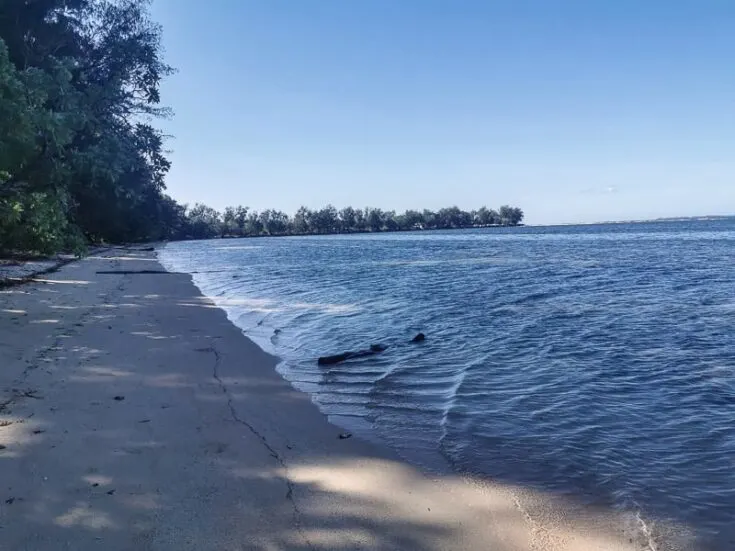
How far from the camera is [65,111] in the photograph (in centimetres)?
1366

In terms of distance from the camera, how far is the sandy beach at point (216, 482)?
404 cm

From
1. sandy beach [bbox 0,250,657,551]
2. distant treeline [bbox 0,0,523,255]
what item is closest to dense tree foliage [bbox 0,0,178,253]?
distant treeline [bbox 0,0,523,255]

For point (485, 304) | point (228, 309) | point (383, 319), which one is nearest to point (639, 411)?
point (383, 319)

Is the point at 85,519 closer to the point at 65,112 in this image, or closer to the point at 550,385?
the point at 550,385

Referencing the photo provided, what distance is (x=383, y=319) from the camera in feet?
54.6

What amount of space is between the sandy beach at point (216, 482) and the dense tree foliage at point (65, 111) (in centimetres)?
569

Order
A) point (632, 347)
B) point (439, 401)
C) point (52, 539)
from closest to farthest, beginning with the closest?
1. point (52, 539)
2. point (439, 401)
3. point (632, 347)

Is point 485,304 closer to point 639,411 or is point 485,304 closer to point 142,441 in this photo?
point 639,411

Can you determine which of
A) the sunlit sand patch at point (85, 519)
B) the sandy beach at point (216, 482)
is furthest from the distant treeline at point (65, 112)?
the sunlit sand patch at point (85, 519)

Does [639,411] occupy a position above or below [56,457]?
below

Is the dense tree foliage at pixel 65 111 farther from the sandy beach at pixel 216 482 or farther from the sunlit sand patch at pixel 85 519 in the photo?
the sunlit sand patch at pixel 85 519

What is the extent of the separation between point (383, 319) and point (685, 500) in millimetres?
11856

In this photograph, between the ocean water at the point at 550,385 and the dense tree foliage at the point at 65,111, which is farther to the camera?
the dense tree foliage at the point at 65,111

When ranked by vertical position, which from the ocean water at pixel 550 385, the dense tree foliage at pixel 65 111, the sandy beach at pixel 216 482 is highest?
the dense tree foliage at pixel 65 111
